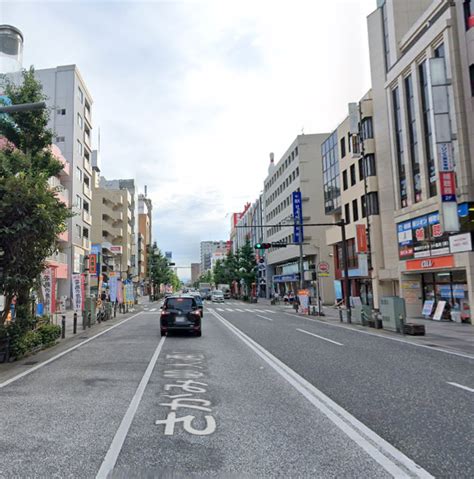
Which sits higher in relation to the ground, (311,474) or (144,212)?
(144,212)

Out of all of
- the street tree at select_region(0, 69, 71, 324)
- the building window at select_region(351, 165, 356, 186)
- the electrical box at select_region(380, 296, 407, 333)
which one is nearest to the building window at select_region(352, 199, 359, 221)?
the building window at select_region(351, 165, 356, 186)

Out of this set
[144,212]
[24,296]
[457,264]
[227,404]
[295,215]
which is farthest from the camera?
[144,212]

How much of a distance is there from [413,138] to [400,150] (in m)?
1.84

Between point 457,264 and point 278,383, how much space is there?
1708 centimetres

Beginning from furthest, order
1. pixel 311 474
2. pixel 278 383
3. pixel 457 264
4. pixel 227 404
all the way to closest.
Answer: pixel 457 264 → pixel 278 383 → pixel 227 404 → pixel 311 474

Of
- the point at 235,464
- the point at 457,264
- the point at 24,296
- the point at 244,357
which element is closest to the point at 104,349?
the point at 24,296

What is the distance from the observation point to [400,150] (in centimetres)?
2786

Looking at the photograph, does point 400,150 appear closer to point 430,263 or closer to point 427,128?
point 427,128

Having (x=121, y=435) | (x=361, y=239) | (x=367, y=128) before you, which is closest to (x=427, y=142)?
(x=367, y=128)

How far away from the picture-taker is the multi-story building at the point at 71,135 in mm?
39531

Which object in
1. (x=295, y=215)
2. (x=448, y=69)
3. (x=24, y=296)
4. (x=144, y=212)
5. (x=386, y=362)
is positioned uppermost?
(x=144, y=212)

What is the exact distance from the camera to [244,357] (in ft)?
36.6

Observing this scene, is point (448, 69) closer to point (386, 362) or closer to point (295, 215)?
point (386, 362)

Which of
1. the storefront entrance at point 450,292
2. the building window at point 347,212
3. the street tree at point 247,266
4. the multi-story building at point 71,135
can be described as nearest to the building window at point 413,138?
the storefront entrance at point 450,292
